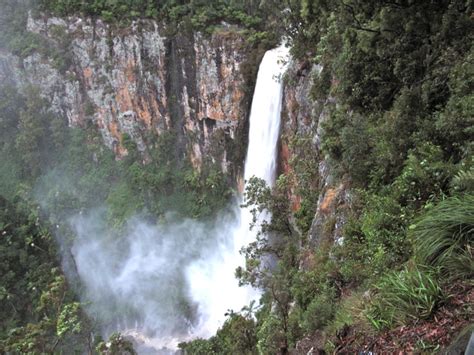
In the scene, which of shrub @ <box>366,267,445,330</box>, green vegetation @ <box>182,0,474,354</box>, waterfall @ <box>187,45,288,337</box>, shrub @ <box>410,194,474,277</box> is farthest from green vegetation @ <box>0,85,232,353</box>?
shrub @ <box>366,267,445,330</box>

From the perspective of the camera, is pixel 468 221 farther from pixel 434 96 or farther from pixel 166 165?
pixel 166 165

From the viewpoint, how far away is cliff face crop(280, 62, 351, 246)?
24.2ft

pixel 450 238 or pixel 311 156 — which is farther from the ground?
pixel 311 156

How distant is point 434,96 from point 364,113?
5.78ft

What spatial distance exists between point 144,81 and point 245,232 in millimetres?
11573

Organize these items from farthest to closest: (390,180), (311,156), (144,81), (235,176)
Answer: (144,81) → (235,176) → (311,156) → (390,180)

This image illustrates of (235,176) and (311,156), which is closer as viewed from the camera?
(311,156)

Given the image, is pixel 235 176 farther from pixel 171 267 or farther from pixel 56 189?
pixel 56 189

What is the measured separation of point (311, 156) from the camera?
1059cm

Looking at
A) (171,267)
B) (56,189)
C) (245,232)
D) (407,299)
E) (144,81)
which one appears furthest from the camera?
(56,189)

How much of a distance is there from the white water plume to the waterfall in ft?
0.14

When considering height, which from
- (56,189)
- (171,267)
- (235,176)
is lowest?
(171,267)

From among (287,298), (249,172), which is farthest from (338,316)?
(249,172)

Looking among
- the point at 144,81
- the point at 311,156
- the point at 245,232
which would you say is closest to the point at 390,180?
the point at 311,156
